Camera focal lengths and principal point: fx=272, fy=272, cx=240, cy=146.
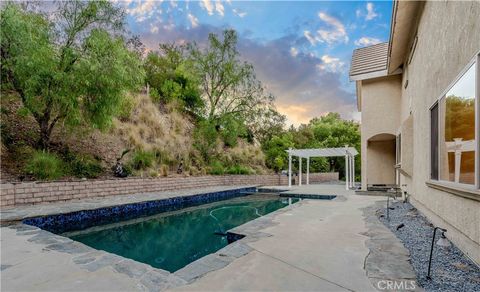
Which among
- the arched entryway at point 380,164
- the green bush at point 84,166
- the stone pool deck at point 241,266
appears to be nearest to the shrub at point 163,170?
the green bush at point 84,166

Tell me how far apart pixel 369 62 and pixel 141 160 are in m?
11.2

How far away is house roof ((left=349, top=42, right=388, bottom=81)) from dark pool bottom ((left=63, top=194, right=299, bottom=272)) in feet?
24.8

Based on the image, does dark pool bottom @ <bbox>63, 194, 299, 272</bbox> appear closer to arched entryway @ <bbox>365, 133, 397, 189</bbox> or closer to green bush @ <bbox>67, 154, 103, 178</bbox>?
green bush @ <bbox>67, 154, 103, 178</bbox>

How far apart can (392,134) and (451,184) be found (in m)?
8.43

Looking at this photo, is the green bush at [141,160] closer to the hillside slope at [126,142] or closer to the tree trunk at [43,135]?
the hillside slope at [126,142]

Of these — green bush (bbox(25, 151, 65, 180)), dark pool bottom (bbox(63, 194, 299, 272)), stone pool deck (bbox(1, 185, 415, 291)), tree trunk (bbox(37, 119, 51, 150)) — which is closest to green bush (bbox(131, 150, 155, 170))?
green bush (bbox(25, 151, 65, 180))

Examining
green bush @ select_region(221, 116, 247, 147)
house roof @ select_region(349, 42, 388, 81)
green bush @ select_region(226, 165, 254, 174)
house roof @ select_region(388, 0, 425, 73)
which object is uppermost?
house roof @ select_region(349, 42, 388, 81)

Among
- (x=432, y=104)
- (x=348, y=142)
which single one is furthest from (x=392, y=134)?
(x=348, y=142)

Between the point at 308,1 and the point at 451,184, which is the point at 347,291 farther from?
the point at 308,1

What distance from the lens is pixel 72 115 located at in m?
9.07

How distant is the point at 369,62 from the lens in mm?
12227

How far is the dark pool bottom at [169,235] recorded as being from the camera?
5219 millimetres

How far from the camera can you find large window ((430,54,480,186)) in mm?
3261

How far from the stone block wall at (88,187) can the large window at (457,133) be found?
387 inches
